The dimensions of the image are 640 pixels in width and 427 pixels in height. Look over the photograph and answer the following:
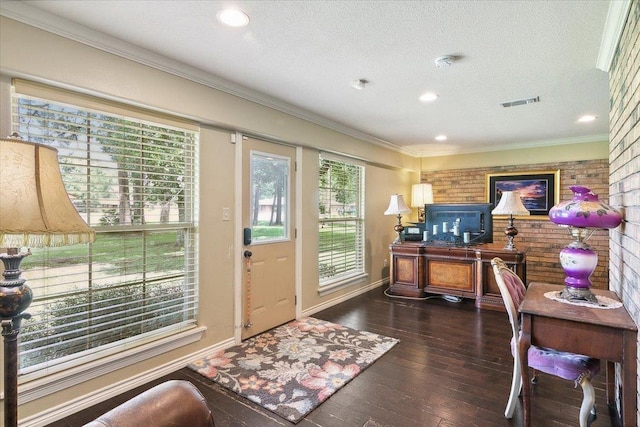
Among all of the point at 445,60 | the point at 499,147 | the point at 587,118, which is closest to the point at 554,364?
the point at 445,60

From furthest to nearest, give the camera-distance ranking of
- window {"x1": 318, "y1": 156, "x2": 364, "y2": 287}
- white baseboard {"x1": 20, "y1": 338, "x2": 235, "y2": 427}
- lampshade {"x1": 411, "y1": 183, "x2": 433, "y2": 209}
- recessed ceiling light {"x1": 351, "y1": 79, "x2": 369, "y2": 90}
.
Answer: lampshade {"x1": 411, "y1": 183, "x2": 433, "y2": 209}, window {"x1": 318, "y1": 156, "x2": 364, "y2": 287}, recessed ceiling light {"x1": 351, "y1": 79, "x2": 369, "y2": 90}, white baseboard {"x1": 20, "y1": 338, "x2": 235, "y2": 427}

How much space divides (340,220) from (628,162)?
10.7 feet

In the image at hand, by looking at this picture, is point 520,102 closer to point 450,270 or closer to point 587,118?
point 587,118

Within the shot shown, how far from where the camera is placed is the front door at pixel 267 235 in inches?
128

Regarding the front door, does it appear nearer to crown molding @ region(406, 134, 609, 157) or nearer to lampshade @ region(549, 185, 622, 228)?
lampshade @ region(549, 185, 622, 228)

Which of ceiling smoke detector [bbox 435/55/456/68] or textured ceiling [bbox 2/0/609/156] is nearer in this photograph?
textured ceiling [bbox 2/0/609/156]

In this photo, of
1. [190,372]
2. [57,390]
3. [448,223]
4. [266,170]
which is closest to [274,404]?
[190,372]

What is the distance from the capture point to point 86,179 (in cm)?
215

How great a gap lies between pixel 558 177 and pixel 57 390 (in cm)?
663

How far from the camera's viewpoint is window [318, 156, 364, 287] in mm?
4391

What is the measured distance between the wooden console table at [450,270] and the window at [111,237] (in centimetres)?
307

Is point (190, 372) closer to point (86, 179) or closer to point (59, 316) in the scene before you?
point (59, 316)

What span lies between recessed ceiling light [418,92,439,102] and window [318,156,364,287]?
1443 mm

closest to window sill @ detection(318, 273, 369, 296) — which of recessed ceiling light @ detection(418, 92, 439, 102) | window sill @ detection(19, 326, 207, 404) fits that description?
window sill @ detection(19, 326, 207, 404)
